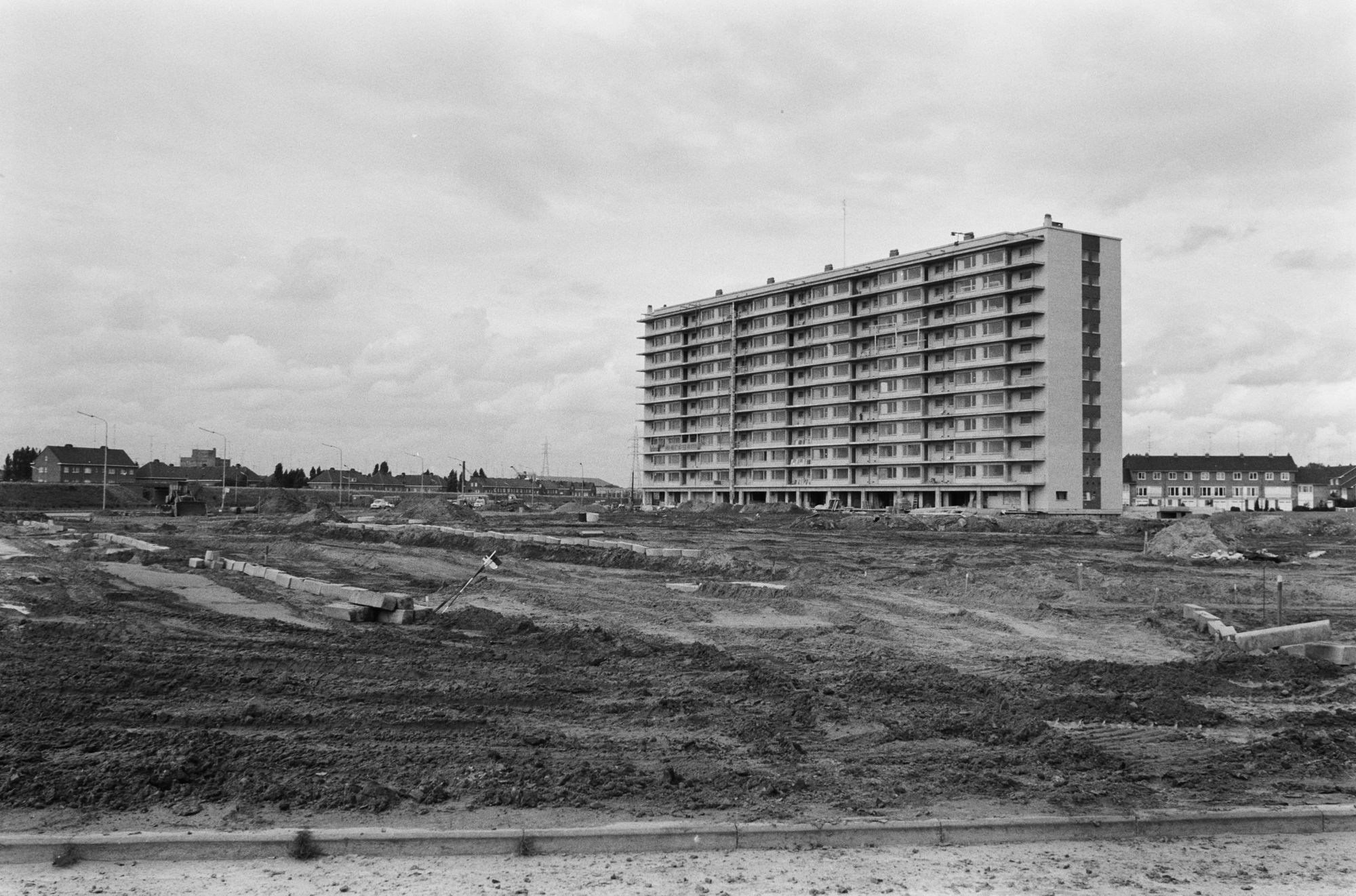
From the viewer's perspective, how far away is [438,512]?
209ft

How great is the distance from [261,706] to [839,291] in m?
88.9

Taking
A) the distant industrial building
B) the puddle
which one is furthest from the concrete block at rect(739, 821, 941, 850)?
the distant industrial building

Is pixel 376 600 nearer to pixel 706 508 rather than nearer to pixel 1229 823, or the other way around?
pixel 1229 823

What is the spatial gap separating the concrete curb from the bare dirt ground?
1.22ft

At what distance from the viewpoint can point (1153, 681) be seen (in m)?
12.6

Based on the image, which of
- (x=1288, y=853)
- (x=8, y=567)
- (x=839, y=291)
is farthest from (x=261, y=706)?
(x=839, y=291)

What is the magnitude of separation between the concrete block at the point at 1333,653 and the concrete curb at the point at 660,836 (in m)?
8.17

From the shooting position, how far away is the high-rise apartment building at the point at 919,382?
77.9m

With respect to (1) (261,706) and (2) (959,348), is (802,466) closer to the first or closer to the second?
(2) (959,348)

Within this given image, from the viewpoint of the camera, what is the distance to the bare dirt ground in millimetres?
7809

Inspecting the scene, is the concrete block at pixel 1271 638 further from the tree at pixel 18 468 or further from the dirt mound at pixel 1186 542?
the tree at pixel 18 468

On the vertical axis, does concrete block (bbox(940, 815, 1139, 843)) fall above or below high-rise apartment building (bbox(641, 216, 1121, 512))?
below

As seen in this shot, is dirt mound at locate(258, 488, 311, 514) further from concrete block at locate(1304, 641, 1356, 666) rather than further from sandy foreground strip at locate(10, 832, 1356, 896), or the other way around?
sandy foreground strip at locate(10, 832, 1356, 896)

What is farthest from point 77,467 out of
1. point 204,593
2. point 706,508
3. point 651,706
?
point 651,706
